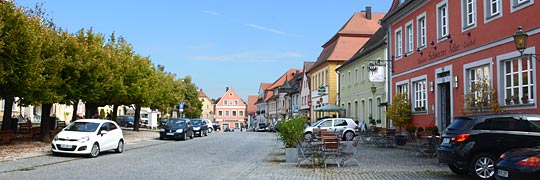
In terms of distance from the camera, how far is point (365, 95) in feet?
127

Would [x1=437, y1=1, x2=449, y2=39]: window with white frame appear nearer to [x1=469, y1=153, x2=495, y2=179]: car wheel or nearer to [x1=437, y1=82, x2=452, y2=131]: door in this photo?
[x1=437, y1=82, x2=452, y2=131]: door

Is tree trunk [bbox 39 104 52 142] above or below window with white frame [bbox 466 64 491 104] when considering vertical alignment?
below

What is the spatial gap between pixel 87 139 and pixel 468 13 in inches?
579

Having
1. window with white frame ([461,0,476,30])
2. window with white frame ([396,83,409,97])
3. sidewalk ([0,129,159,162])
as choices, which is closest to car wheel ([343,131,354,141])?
window with white frame ([396,83,409,97])

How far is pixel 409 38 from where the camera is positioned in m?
26.2

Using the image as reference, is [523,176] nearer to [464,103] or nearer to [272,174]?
[272,174]

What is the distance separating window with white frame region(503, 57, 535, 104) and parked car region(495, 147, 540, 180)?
7.75m

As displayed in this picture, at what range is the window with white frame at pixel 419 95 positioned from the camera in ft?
80.6

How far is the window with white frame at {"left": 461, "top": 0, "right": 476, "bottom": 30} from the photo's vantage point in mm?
19469

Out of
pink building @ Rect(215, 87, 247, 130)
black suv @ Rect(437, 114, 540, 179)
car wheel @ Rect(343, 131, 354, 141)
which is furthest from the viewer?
pink building @ Rect(215, 87, 247, 130)

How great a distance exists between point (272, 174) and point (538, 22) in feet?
28.7

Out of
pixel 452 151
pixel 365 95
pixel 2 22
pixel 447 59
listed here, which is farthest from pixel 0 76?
pixel 365 95

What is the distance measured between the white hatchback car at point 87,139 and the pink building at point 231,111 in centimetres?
11286

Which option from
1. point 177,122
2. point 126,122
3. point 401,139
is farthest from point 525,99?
point 126,122
